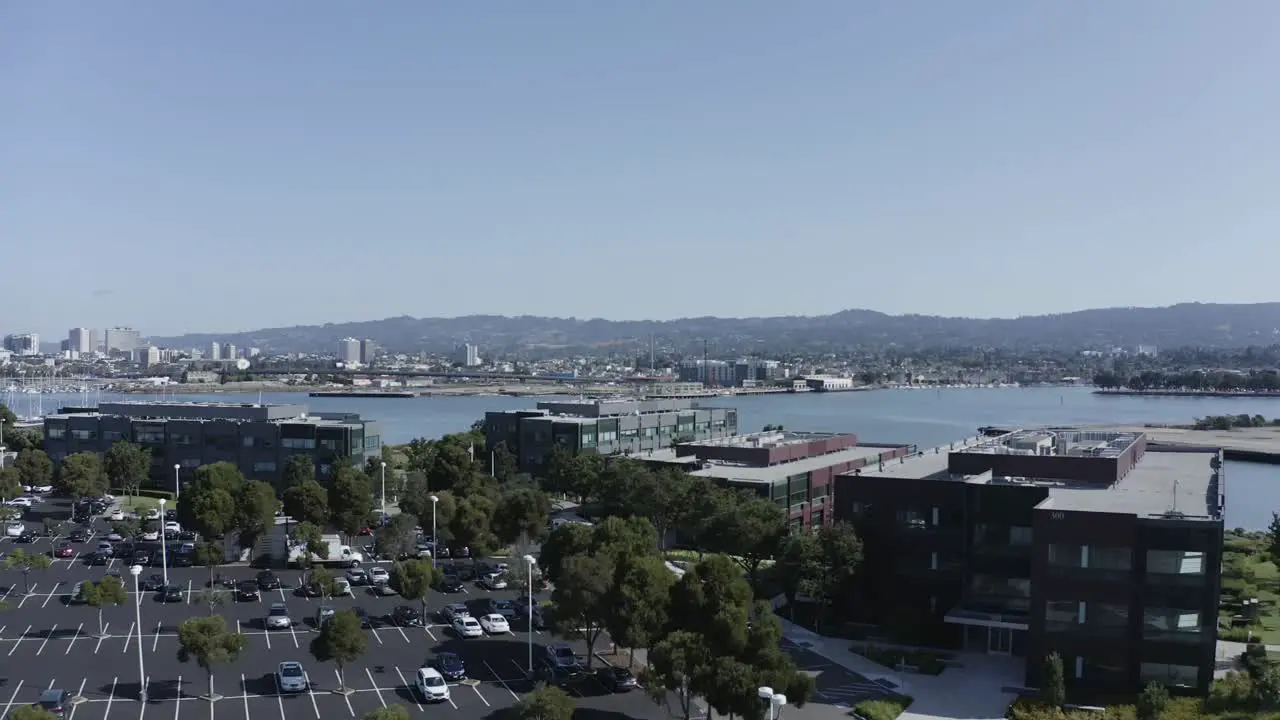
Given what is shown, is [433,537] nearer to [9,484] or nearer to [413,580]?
[413,580]

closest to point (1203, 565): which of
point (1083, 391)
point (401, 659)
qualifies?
point (401, 659)

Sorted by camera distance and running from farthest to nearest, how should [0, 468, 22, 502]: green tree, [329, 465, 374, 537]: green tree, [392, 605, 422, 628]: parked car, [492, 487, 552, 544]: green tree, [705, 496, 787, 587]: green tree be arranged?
1. [0, 468, 22, 502]: green tree
2. [329, 465, 374, 537]: green tree
3. [492, 487, 552, 544]: green tree
4. [705, 496, 787, 587]: green tree
5. [392, 605, 422, 628]: parked car

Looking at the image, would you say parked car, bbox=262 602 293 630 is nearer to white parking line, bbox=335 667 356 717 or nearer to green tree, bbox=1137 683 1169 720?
white parking line, bbox=335 667 356 717

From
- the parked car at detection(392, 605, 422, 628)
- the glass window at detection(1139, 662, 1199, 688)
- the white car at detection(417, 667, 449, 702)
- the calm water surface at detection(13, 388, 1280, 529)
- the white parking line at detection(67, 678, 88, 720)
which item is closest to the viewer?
the white parking line at detection(67, 678, 88, 720)

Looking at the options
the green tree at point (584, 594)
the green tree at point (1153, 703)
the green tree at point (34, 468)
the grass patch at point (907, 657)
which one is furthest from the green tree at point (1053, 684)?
the green tree at point (34, 468)

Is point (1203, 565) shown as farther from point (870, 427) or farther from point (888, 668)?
point (870, 427)

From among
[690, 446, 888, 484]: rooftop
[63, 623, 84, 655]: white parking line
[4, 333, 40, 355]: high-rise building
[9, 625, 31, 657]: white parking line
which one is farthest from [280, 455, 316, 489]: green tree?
[4, 333, 40, 355]: high-rise building
